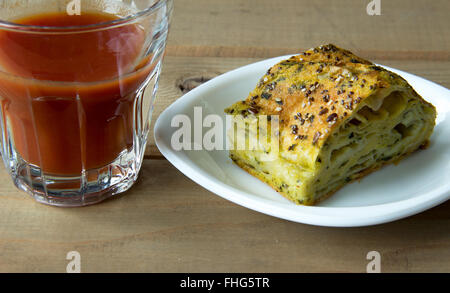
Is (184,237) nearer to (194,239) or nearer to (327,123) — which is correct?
(194,239)

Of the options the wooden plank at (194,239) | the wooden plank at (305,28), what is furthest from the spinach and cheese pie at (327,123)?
the wooden plank at (305,28)

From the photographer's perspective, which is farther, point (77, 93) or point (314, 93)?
point (314, 93)

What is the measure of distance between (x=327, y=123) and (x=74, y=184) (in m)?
0.58

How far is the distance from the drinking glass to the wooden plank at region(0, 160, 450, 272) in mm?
73

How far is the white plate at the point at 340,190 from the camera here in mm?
1294

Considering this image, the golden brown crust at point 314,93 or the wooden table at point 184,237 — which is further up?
the golden brown crust at point 314,93

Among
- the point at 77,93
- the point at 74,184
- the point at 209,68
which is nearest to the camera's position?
the point at 77,93

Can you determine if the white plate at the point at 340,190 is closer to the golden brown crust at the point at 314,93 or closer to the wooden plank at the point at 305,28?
the golden brown crust at the point at 314,93

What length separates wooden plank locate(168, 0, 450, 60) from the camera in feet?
7.00

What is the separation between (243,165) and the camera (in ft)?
5.05

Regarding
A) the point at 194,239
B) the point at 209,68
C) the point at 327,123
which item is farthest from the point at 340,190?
the point at 209,68

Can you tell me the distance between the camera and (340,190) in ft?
4.83

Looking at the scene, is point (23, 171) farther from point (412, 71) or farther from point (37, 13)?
point (412, 71)

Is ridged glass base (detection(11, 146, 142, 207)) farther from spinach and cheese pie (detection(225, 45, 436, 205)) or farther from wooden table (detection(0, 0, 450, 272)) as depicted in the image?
spinach and cheese pie (detection(225, 45, 436, 205))
